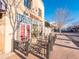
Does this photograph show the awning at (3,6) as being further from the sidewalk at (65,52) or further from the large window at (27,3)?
the large window at (27,3)

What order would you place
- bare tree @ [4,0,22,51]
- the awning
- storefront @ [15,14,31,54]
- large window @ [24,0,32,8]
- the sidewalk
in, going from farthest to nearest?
large window @ [24,0,32,8]
storefront @ [15,14,31,54]
bare tree @ [4,0,22,51]
the sidewalk
the awning

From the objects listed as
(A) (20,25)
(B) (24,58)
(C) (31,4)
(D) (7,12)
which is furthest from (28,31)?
(B) (24,58)

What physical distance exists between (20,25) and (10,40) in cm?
233

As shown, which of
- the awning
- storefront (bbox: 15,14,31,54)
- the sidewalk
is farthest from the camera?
storefront (bbox: 15,14,31,54)

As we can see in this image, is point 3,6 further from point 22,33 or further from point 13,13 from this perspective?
point 22,33

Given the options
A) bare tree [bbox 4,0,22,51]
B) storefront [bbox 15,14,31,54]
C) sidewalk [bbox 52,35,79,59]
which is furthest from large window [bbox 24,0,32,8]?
sidewalk [bbox 52,35,79,59]

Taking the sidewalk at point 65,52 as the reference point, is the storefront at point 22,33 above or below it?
above

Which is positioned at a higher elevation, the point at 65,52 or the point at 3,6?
the point at 3,6

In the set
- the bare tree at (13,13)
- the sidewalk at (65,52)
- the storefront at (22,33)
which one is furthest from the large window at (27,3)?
the sidewalk at (65,52)

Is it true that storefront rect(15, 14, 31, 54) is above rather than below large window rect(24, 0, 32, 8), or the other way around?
below

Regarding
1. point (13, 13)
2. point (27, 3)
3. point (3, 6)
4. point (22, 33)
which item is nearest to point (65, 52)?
point (22, 33)

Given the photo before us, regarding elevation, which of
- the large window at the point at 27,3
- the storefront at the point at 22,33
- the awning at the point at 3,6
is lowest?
the storefront at the point at 22,33

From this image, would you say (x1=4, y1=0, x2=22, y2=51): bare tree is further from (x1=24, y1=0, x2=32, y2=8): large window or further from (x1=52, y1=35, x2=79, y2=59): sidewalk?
(x1=24, y1=0, x2=32, y2=8): large window

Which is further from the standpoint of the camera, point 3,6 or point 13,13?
point 13,13
